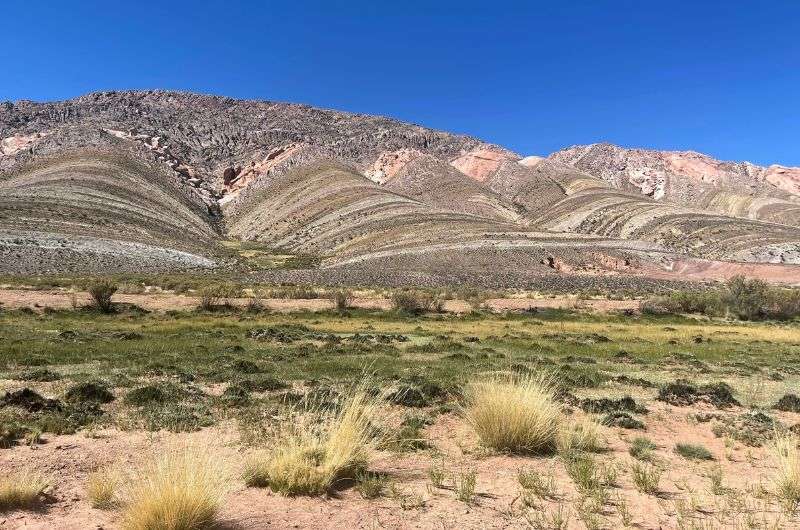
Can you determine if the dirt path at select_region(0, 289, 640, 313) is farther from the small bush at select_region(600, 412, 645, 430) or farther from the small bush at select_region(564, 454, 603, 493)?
the small bush at select_region(564, 454, 603, 493)

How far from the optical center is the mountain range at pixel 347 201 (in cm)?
6719

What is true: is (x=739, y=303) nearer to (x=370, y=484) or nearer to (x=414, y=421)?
(x=414, y=421)

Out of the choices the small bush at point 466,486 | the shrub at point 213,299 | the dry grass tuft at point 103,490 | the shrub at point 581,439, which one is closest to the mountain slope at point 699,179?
the shrub at point 213,299

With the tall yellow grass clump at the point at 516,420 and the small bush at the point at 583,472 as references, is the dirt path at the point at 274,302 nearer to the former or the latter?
the tall yellow grass clump at the point at 516,420

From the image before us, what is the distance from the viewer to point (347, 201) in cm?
10506

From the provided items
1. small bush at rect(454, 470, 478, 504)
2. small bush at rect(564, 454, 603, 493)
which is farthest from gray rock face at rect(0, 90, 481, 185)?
small bush at rect(564, 454, 603, 493)

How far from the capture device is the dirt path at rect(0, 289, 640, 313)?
34.4 meters

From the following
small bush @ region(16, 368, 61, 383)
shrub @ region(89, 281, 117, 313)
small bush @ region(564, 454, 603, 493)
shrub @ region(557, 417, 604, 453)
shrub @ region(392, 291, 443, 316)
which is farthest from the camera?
shrub @ region(392, 291, 443, 316)

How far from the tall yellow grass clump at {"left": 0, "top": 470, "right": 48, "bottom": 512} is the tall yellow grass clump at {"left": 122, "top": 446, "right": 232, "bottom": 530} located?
3.62 feet

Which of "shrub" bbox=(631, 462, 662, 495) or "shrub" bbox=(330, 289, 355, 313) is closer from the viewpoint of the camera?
"shrub" bbox=(631, 462, 662, 495)

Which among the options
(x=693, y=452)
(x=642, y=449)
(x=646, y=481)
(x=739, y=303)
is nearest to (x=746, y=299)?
(x=739, y=303)

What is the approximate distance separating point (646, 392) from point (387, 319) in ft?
72.4

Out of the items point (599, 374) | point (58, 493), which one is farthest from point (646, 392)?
point (58, 493)

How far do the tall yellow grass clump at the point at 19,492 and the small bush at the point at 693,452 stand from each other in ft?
29.6
